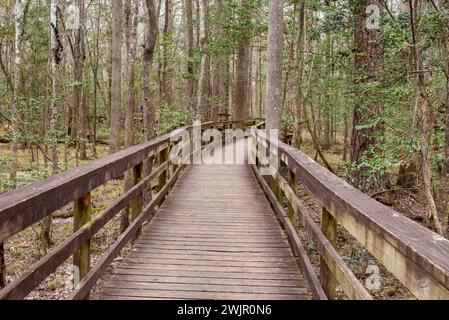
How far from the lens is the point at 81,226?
3.22m

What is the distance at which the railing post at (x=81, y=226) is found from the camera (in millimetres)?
3158

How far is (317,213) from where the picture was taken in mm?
11359

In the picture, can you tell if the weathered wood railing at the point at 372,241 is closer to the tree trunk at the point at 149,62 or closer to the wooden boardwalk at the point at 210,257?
the wooden boardwalk at the point at 210,257

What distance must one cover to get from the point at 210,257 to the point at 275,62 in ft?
21.9

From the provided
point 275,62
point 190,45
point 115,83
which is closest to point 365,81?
point 275,62

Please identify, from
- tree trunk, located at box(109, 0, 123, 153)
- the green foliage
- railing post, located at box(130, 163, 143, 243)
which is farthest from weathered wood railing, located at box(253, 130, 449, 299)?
the green foliage

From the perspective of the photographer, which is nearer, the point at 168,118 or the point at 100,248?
the point at 100,248

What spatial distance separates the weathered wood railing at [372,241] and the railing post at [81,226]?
69.5 inches

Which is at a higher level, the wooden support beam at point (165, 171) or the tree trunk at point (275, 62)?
the tree trunk at point (275, 62)

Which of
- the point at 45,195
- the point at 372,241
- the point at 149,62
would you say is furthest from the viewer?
the point at 149,62

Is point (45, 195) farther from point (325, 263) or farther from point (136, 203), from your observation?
point (136, 203)

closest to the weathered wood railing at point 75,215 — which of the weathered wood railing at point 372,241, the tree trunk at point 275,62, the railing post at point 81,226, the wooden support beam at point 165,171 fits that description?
the railing post at point 81,226

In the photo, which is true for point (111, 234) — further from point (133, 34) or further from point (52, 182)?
point (52, 182)

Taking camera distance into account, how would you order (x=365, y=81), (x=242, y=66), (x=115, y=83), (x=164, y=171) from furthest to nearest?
(x=242, y=66), (x=115, y=83), (x=365, y=81), (x=164, y=171)
